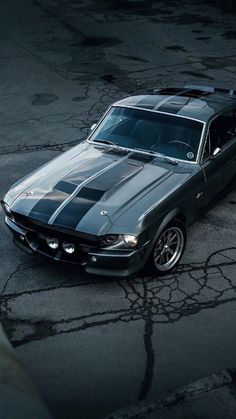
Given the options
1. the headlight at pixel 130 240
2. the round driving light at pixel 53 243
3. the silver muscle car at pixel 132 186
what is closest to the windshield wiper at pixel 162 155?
the silver muscle car at pixel 132 186

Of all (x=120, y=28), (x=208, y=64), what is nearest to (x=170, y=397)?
(x=208, y=64)

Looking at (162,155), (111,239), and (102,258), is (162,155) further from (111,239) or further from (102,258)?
(102,258)

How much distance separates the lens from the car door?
6.79 meters

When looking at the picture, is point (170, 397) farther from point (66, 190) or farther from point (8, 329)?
point (66, 190)

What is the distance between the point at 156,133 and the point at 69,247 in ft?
6.66

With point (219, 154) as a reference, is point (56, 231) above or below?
below

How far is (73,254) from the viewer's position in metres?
5.68

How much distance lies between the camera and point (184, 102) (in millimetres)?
7379

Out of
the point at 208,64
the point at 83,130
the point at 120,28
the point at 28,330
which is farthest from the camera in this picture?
the point at 120,28

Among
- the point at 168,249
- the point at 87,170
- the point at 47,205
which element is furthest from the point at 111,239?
the point at 87,170

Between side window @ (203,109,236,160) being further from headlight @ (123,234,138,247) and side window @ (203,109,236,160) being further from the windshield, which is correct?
headlight @ (123,234,138,247)

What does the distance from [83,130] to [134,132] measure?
365 cm

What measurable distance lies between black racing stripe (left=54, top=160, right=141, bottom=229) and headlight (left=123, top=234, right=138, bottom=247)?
0.51 metres

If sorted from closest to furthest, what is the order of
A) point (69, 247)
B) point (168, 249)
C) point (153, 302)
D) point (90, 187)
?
1. point (69, 247)
2. point (153, 302)
3. point (90, 187)
4. point (168, 249)
